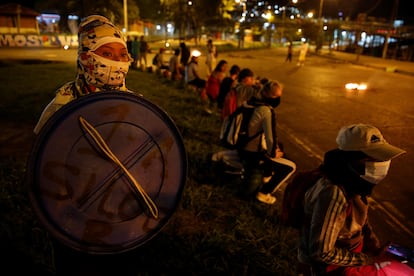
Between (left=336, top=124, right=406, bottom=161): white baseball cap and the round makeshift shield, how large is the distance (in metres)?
0.98

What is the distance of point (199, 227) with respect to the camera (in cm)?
381

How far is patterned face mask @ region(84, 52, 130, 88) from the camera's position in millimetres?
1711

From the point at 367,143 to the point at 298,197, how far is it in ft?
1.71

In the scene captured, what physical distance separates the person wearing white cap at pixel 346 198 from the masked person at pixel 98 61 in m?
1.23

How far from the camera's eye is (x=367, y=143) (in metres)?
1.96

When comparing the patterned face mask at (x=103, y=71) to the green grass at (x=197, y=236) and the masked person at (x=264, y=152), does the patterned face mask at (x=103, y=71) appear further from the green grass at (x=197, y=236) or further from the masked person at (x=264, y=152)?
the masked person at (x=264, y=152)

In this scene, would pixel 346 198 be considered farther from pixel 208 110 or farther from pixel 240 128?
pixel 208 110

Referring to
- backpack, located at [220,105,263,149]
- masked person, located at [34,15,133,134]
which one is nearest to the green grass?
backpack, located at [220,105,263,149]

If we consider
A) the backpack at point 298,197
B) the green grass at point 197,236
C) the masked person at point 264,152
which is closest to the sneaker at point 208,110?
the green grass at point 197,236

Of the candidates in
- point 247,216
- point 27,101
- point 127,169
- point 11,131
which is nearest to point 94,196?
point 127,169

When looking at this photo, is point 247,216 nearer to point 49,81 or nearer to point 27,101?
point 27,101

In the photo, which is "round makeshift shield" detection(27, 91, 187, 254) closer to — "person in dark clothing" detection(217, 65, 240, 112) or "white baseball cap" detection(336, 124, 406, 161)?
"white baseball cap" detection(336, 124, 406, 161)

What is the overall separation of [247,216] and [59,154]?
2.99 metres

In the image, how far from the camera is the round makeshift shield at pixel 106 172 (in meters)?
1.37
